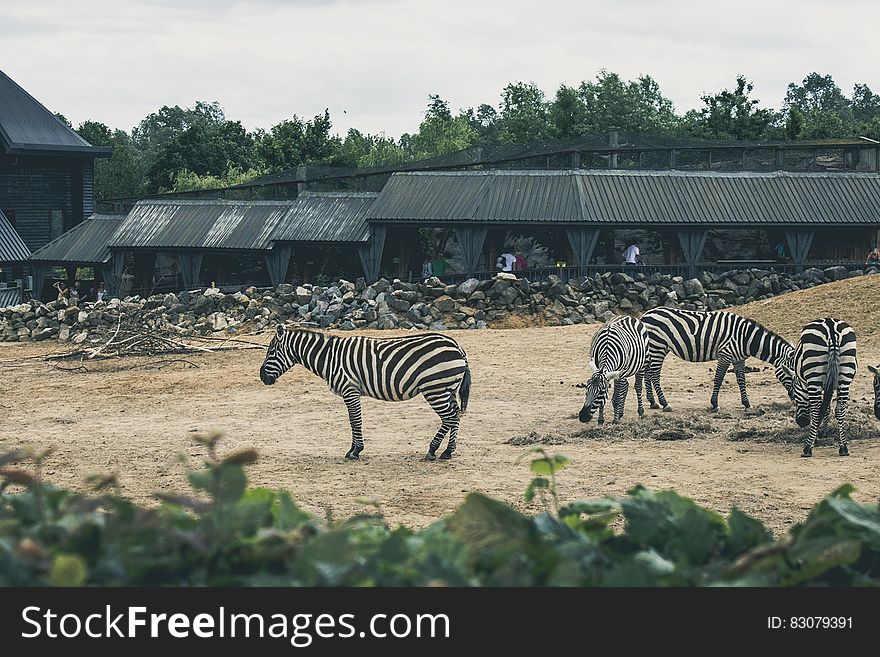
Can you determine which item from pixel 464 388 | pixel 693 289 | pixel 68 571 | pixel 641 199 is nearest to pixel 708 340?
pixel 464 388

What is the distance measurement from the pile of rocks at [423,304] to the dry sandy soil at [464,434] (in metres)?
5.20

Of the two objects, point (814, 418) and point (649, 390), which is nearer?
point (814, 418)

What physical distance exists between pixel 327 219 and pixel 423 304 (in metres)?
8.98

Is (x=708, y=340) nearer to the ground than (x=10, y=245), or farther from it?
nearer to the ground

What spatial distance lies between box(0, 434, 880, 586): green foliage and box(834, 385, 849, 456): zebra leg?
1084 centimetres

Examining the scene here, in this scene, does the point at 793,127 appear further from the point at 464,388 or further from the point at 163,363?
the point at 464,388

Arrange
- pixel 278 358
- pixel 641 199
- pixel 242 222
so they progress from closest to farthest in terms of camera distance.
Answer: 1. pixel 278 358
2. pixel 641 199
3. pixel 242 222

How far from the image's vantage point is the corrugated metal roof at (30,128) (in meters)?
46.3

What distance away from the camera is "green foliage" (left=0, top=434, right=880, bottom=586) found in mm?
2930

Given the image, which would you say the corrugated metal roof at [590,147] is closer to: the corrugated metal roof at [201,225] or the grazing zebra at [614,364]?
the corrugated metal roof at [201,225]

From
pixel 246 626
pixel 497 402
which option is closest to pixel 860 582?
pixel 246 626

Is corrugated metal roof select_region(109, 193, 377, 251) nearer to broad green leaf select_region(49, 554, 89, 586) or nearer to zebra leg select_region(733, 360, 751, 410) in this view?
zebra leg select_region(733, 360, 751, 410)

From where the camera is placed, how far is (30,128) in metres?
47.7

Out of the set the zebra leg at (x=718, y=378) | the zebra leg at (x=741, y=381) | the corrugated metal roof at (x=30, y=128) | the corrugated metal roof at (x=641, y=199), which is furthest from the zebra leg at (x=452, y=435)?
the corrugated metal roof at (x=30, y=128)
